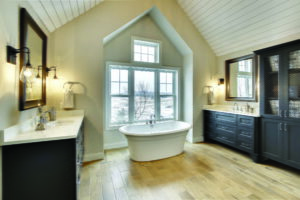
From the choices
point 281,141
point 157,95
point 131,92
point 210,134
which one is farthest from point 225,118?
point 131,92

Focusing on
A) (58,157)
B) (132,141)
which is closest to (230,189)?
(132,141)

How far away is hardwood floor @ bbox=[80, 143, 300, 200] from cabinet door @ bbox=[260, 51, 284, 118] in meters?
1.06

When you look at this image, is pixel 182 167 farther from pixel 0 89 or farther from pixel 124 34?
pixel 124 34

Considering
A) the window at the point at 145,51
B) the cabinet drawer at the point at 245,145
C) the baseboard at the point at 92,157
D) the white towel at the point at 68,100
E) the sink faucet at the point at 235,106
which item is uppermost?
the window at the point at 145,51

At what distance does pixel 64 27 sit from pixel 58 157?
245cm

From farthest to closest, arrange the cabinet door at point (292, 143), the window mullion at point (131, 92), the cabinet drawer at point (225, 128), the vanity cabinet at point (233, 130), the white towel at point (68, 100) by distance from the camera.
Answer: the window mullion at point (131, 92)
the cabinet drawer at point (225, 128)
the vanity cabinet at point (233, 130)
the white towel at point (68, 100)
the cabinet door at point (292, 143)

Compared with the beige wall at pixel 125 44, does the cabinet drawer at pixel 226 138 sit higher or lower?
lower

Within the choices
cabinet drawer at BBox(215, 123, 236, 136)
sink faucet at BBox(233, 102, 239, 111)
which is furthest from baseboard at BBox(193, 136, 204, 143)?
sink faucet at BBox(233, 102, 239, 111)

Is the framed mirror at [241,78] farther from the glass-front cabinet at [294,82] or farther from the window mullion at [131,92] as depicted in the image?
the window mullion at [131,92]

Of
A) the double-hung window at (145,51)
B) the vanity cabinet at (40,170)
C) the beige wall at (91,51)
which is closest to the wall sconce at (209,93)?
the double-hung window at (145,51)

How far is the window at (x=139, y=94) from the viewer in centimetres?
363

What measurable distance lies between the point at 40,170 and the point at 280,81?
3.74 metres

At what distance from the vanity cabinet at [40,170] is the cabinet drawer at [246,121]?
318cm

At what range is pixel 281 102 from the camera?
8.30 ft
